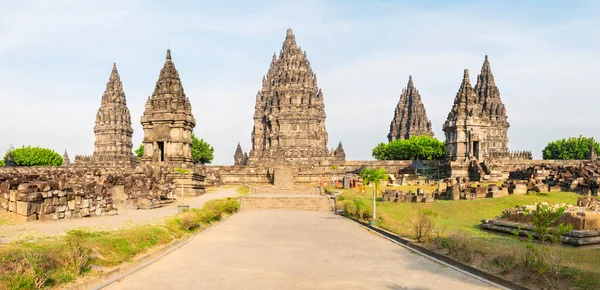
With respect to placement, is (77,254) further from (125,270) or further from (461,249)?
(461,249)

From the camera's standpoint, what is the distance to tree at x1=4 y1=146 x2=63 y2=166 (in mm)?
74688

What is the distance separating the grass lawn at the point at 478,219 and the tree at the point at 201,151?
5626 centimetres

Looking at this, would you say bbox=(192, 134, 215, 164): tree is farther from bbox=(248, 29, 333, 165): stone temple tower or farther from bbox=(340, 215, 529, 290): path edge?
bbox=(340, 215, 529, 290): path edge

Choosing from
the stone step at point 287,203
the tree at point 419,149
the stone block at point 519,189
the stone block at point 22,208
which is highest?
the tree at point 419,149

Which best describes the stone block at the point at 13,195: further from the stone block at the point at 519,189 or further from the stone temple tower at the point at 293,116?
the stone temple tower at the point at 293,116

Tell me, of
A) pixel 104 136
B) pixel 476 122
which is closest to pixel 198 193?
pixel 476 122

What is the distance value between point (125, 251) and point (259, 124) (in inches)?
3106

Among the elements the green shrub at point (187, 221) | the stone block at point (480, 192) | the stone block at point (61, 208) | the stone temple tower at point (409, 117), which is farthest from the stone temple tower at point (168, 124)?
the stone temple tower at point (409, 117)

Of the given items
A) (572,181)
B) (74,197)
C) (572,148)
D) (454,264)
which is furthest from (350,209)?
(572,148)

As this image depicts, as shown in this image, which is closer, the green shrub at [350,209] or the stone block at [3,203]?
the stone block at [3,203]

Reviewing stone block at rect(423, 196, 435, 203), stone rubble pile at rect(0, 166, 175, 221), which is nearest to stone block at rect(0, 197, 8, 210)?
stone rubble pile at rect(0, 166, 175, 221)

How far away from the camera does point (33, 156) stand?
75375 mm

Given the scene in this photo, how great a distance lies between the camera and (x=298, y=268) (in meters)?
9.10

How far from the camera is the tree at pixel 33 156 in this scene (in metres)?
74.7
